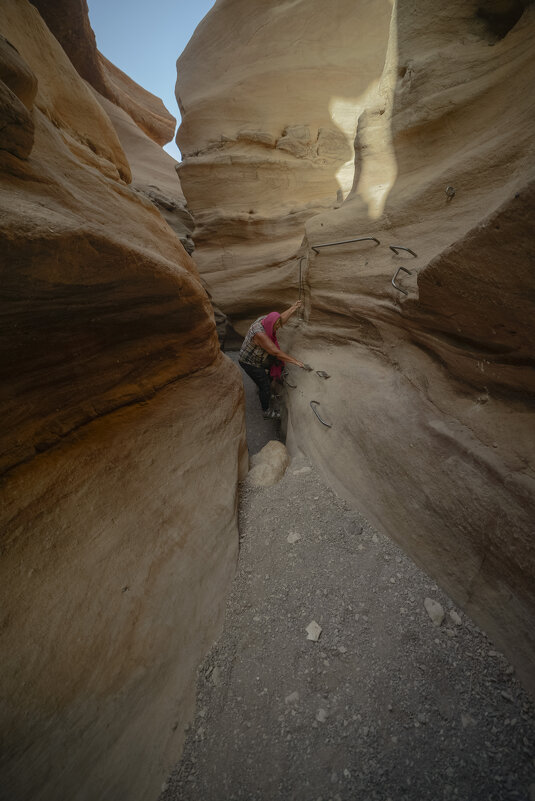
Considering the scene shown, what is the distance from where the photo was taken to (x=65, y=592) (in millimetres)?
1293

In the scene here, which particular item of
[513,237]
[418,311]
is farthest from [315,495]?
[513,237]

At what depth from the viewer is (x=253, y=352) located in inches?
161

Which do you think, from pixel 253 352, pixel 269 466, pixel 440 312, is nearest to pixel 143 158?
pixel 253 352

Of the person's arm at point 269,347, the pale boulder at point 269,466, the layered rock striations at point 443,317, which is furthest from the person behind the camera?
the person's arm at point 269,347

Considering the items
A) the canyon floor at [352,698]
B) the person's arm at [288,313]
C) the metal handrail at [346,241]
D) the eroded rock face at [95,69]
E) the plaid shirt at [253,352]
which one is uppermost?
the eroded rock face at [95,69]

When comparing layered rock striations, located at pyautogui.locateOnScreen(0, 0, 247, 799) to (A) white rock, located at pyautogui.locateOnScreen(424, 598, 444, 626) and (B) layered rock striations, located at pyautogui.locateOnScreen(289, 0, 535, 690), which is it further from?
(B) layered rock striations, located at pyautogui.locateOnScreen(289, 0, 535, 690)

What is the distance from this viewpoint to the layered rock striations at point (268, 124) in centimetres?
569

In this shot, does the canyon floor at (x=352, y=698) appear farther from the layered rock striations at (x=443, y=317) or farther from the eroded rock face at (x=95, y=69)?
the eroded rock face at (x=95, y=69)

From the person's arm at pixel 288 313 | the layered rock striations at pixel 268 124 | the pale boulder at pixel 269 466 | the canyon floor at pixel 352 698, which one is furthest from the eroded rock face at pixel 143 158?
Result: the canyon floor at pixel 352 698

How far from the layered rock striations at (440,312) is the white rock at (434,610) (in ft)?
0.39

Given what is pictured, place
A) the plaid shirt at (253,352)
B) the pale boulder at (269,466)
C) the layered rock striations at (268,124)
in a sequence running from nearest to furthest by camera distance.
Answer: the pale boulder at (269,466) < the plaid shirt at (253,352) < the layered rock striations at (268,124)

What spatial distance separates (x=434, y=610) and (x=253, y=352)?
10.6 ft

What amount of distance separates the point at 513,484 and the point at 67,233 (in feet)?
7.49

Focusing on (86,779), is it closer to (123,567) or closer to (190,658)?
(190,658)
